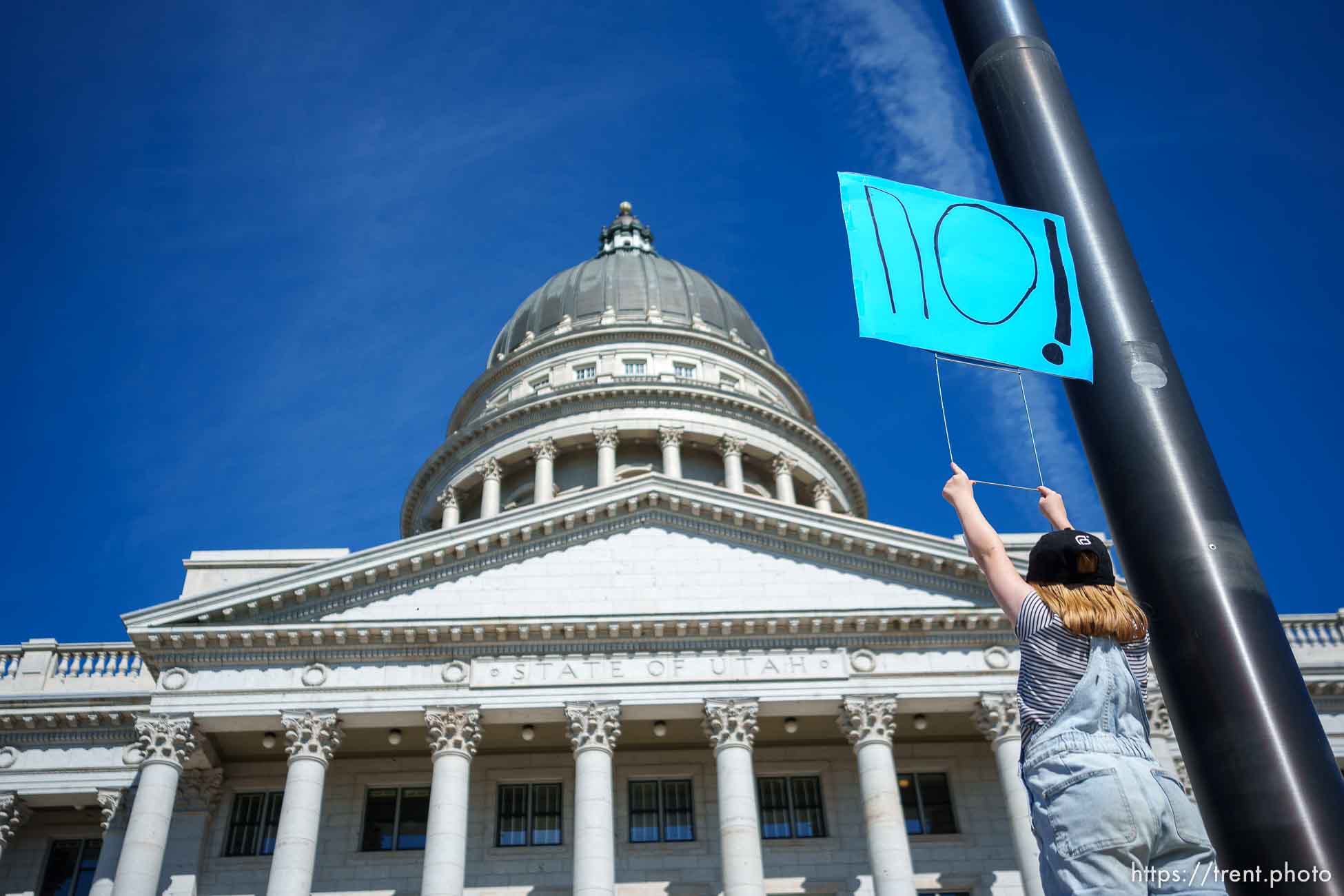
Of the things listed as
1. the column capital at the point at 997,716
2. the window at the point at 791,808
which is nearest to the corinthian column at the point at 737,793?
the window at the point at 791,808

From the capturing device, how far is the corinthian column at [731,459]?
51062 mm

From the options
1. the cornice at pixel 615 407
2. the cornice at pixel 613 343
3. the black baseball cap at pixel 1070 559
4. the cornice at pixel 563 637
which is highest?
the cornice at pixel 613 343

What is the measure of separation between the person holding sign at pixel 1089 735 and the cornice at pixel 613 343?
5425 centimetres

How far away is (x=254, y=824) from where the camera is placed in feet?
98.0

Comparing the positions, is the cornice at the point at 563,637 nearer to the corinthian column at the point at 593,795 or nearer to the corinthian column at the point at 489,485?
the corinthian column at the point at 593,795

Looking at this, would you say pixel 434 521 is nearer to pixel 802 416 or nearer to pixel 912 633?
pixel 802 416

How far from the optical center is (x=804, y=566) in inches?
1206

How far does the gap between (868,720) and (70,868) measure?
21.3m

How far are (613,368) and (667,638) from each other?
29.9 m

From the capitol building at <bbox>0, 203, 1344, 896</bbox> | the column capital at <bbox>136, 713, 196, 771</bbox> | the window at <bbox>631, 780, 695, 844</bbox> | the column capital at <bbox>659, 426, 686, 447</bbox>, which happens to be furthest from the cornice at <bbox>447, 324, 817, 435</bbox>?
the column capital at <bbox>136, 713, 196, 771</bbox>

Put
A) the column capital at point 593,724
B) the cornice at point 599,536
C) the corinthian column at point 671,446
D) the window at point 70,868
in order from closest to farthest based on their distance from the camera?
the column capital at point 593,724 → the cornice at point 599,536 → the window at point 70,868 → the corinthian column at point 671,446

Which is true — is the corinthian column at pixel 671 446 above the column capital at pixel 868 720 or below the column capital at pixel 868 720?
above

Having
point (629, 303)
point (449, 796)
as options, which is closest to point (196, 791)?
point (449, 796)

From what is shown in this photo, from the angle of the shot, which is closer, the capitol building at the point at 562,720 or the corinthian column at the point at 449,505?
the capitol building at the point at 562,720
